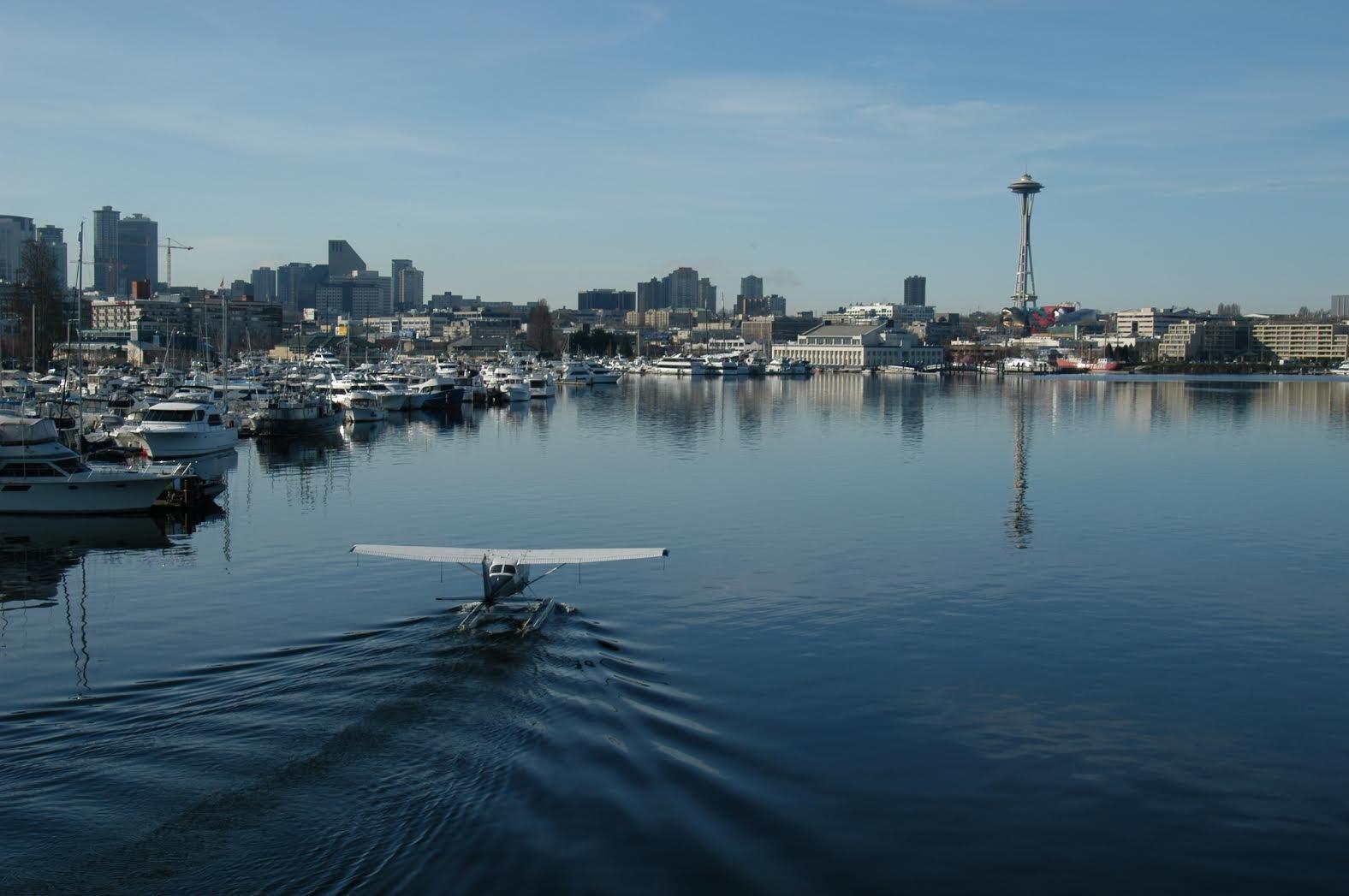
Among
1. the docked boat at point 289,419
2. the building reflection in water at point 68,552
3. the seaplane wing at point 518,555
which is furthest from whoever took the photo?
the docked boat at point 289,419

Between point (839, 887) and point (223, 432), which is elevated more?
point (223, 432)

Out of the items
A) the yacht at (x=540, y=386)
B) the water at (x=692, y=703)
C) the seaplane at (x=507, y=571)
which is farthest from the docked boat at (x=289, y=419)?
the seaplane at (x=507, y=571)

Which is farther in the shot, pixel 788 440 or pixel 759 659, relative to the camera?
pixel 788 440

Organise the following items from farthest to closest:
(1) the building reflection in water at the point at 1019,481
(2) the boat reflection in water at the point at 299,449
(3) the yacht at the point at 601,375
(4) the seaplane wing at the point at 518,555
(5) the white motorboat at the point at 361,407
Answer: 1. (3) the yacht at the point at 601,375
2. (5) the white motorboat at the point at 361,407
3. (2) the boat reflection in water at the point at 299,449
4. (1) the building reflection in water at the point at 1019,481
5. (4) the seaplane wing at the point at 518,555

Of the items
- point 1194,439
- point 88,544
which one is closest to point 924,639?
point 88,544

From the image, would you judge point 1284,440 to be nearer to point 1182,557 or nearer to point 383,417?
point 1182,557

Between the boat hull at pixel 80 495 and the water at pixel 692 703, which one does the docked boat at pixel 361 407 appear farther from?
the boat hull at pixel 80 495
